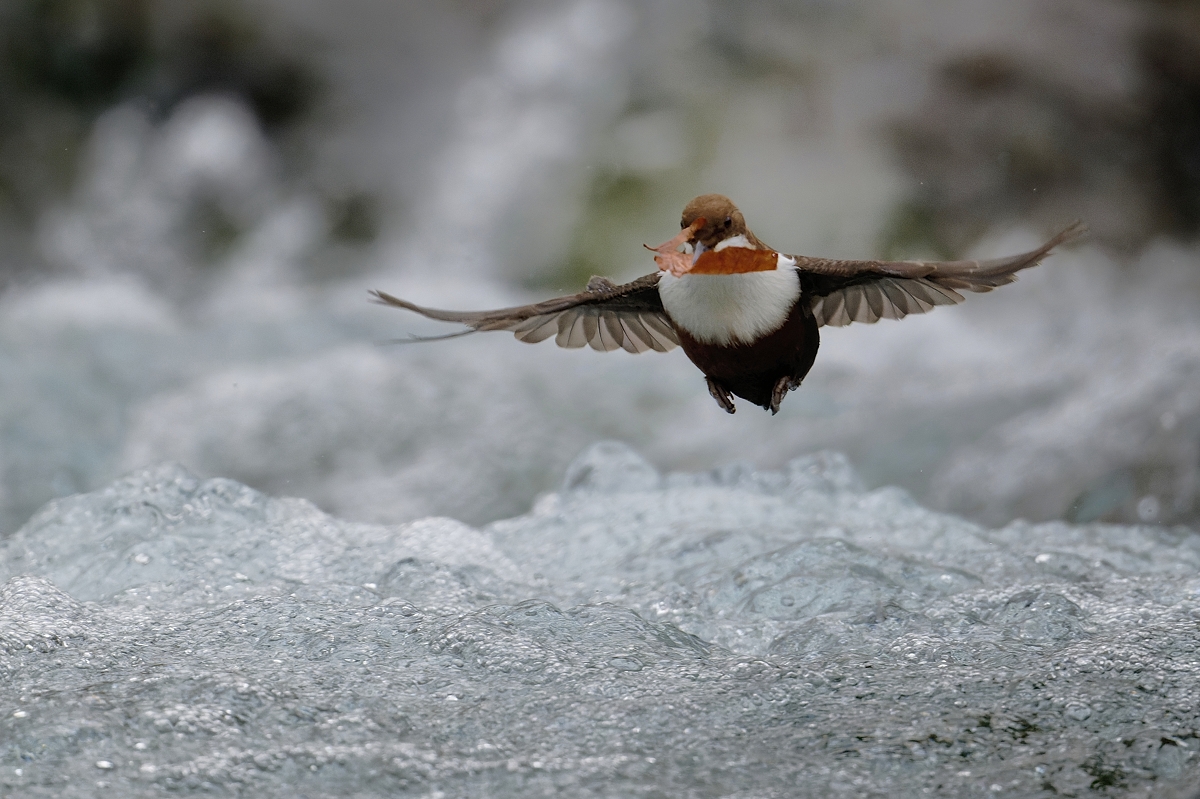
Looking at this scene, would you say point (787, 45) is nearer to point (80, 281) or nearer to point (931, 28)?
point (931, 28)

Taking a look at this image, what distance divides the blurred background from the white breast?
3159mm

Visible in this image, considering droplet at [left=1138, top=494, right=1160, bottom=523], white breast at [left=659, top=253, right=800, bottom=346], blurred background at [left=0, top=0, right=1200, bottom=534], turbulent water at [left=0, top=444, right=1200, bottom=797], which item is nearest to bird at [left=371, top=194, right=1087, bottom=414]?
white breast at [left=659, top=253, right=800, bottom=346]

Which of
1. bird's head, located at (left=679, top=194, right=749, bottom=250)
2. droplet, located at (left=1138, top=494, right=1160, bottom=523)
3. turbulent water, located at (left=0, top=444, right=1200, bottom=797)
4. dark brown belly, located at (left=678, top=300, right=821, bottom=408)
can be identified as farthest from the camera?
droplet, located at (left=1138, top=494, right=1160, bottom=523)

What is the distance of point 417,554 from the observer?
133 inches

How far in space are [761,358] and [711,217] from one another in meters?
0.49

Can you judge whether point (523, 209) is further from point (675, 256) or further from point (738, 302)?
point (675, 256)

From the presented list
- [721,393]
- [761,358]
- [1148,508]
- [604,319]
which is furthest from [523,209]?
[761,358]

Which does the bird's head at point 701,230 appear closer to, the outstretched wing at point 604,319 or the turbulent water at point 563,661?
the outstretched wing at point 604,319

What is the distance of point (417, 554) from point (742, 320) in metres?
1.48

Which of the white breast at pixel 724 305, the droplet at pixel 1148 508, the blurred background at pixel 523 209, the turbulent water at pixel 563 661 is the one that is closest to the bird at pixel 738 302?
the white breast at pixel 724 305

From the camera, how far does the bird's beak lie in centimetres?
191

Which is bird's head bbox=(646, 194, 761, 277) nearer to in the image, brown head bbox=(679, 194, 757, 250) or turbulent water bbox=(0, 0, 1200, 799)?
brown head bbox=(679, 194, 757, 250)

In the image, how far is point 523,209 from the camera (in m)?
6.84

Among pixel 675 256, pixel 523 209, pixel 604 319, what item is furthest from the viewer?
pixel 523 209
